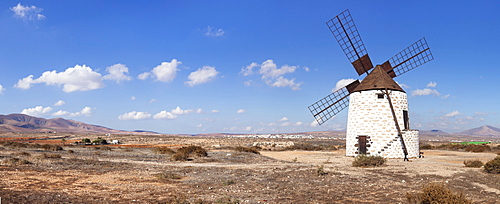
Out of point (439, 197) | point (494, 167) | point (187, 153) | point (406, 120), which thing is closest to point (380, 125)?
point (406, 120)

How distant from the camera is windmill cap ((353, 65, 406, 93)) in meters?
28.0

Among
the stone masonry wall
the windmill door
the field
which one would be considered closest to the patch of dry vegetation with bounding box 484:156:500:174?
the field

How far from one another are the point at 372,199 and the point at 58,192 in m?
9.87

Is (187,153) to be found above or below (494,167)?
below

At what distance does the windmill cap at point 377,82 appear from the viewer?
28031mm

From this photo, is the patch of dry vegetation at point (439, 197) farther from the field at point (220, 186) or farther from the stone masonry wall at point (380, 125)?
the stone masonry wall at point (380, 125)

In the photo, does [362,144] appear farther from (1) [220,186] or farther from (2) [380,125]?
(1) [220,186]

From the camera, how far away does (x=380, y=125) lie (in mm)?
27516

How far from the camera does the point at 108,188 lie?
11789mm

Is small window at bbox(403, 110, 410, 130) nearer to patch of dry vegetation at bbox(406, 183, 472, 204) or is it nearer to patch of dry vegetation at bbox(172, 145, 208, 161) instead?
patch of dry vegetation at bbox(172, 145, 208, 161)

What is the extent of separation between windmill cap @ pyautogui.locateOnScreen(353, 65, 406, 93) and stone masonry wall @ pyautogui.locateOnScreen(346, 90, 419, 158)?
374 millimetres

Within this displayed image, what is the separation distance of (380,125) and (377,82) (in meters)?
3.69

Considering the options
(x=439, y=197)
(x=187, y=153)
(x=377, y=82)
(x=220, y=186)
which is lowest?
(x=220, y=186)

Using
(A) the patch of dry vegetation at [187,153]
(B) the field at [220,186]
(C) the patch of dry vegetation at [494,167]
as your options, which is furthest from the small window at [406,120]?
(A) the patch of dry vegetation at [187,153]
